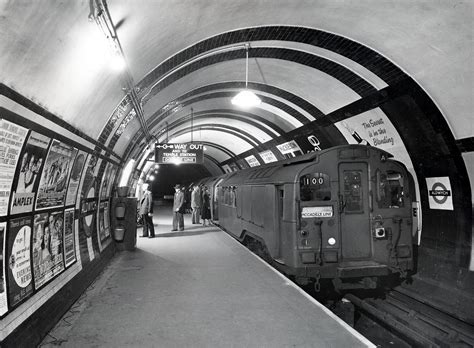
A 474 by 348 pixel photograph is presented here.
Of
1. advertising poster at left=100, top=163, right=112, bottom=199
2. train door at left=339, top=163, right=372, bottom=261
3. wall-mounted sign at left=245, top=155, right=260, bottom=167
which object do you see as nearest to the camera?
train door at left=339, top=163, right=372, bottom=261

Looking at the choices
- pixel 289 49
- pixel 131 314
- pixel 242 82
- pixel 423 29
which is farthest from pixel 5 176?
pixel 242 82

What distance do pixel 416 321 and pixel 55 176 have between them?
6.87 m

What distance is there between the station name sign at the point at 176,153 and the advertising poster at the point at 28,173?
8.54 metres

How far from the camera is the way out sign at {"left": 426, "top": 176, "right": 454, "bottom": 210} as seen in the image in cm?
803

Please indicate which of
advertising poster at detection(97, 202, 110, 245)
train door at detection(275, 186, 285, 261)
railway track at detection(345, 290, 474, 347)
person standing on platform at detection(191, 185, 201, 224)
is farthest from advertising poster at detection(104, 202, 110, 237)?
person standing on platform at detection(191, 185, 201, 224)

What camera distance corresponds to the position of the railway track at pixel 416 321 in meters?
6.17

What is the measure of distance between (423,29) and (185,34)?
3.76 m

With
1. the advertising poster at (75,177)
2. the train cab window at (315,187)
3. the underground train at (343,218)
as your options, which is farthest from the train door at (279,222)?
the advertising poster at (75,177)

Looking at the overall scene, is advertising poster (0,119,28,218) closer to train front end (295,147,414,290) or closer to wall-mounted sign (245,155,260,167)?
train front end (295,147,414,290)

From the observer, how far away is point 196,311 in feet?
16.6

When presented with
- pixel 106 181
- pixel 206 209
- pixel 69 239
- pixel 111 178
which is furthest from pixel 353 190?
pixel 206 209

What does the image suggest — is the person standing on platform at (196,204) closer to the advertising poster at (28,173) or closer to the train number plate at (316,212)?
the train number plate at (316,212)

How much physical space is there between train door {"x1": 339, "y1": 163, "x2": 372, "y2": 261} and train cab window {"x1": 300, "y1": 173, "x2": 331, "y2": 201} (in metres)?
0.28

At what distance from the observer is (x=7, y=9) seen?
7.55ft
